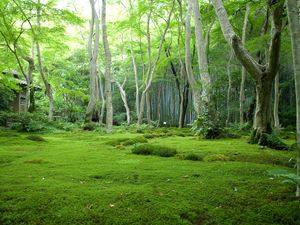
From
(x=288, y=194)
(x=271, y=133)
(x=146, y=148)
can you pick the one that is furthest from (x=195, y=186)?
(x=271, y=133)

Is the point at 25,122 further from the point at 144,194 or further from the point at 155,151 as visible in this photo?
the point at 144,194

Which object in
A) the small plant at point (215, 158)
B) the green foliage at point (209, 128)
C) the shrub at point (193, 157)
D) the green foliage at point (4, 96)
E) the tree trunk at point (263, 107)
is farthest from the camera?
the green foliage at point (4, 96)

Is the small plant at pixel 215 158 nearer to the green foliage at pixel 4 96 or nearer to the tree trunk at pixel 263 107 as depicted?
the tree trunk at pixel 263 107

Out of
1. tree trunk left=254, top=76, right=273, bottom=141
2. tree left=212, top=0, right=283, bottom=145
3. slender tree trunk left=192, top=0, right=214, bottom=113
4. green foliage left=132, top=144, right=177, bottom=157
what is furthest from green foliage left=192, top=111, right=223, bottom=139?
green foliage left=132, top=144, right=177, bottom=157

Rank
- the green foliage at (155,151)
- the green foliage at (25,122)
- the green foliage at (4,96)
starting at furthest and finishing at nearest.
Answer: the green foliage at (4,96)
the green foliage at (25,122)
the green foliage at (155,151)

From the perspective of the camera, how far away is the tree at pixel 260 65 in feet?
17.9

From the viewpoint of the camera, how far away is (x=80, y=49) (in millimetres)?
26422

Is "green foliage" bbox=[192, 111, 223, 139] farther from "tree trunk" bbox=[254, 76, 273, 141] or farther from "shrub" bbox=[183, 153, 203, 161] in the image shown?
"shrub" bbox=[183, 153, 203, 161]

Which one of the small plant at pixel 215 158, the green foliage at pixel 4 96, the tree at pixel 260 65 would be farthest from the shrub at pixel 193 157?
the green foliage at pixel 4 96

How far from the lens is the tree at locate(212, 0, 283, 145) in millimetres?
5465

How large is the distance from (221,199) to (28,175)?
254 cm

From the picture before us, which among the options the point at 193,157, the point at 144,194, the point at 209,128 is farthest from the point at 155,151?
the point at 209,128

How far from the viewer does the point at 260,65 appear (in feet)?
19.8

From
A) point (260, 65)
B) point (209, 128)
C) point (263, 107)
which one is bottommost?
point (209, 128)
